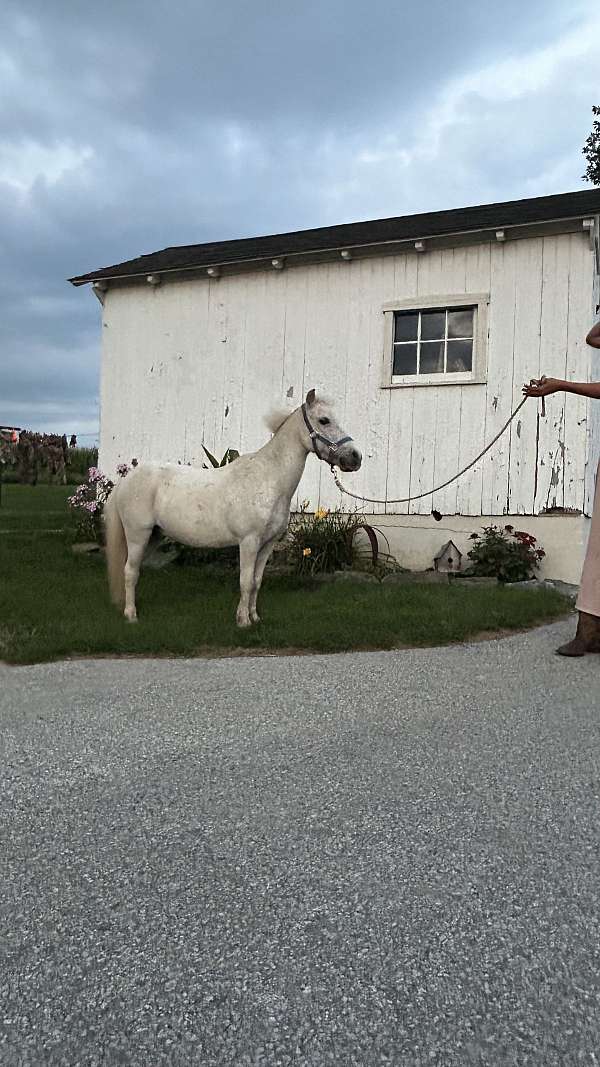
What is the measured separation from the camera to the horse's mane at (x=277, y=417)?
616 centimetres

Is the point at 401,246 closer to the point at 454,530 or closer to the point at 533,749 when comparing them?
the point at 454,530

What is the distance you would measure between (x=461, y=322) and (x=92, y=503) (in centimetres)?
521

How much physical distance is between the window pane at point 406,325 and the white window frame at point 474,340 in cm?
9

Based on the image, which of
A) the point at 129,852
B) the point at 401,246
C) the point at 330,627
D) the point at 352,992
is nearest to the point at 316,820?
the point at 129,852

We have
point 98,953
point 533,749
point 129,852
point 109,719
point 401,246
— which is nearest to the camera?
point 98,953

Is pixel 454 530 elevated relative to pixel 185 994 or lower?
elevated

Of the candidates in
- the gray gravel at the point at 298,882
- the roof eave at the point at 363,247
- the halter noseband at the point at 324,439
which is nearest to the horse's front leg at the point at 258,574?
the halter noseband at the point at 324,439

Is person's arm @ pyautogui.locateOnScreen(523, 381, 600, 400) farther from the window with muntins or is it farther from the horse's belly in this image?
the window with muntins

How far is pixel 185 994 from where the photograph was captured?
5.54 feet

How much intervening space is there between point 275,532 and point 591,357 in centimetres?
483

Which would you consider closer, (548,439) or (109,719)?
(109,719)

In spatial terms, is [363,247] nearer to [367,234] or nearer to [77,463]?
[367,234]

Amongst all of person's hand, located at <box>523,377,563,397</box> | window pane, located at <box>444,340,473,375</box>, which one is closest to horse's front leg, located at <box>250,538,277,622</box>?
person's hand, located at <box>523,377,563,397</box>

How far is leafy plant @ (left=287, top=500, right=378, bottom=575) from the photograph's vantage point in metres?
9.08
